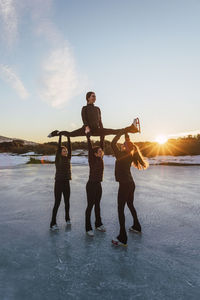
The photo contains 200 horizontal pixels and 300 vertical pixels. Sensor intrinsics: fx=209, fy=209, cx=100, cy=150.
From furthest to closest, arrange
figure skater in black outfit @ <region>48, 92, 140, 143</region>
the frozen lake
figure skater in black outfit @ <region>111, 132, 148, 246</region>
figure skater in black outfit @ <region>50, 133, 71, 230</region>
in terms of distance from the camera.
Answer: figure skater in black outfit @ <region>50, 133, 71, 230</region> < figure skater in black outfit @ <region>48, 92, 140, 143</region> < figure skater in black outfit @ <region>111, 132, 148, 246</region> < the frozen lake

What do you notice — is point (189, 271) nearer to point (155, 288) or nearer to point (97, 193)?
point (155, 288)

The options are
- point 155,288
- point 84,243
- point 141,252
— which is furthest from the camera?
point 84,243

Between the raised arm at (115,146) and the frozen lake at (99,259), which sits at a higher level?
the raised arm at (115,146)

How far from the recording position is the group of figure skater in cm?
363

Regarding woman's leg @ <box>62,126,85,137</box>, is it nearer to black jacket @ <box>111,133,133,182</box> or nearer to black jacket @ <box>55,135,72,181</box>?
black jacket @ <box>55,135,72,181</box>

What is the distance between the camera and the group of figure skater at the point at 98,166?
363cm

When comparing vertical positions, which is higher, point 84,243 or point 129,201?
point 129,201

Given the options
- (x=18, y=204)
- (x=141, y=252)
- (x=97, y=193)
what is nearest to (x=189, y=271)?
(x=141, y=252)

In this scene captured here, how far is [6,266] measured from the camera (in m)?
2.73

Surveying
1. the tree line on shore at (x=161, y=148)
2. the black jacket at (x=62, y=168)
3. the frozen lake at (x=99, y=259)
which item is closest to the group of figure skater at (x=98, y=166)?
the black jacket at (x=62, y=168)

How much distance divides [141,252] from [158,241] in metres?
0.52

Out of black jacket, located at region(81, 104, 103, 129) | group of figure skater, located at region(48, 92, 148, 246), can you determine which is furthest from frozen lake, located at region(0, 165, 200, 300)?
black jacket, located at region(81, 104, 103, 129)

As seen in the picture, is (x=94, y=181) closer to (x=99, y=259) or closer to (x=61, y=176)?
(x=61, y=176)

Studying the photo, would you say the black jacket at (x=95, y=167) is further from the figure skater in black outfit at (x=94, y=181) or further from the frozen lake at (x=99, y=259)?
the frozen lake at (x=99, y=259)
